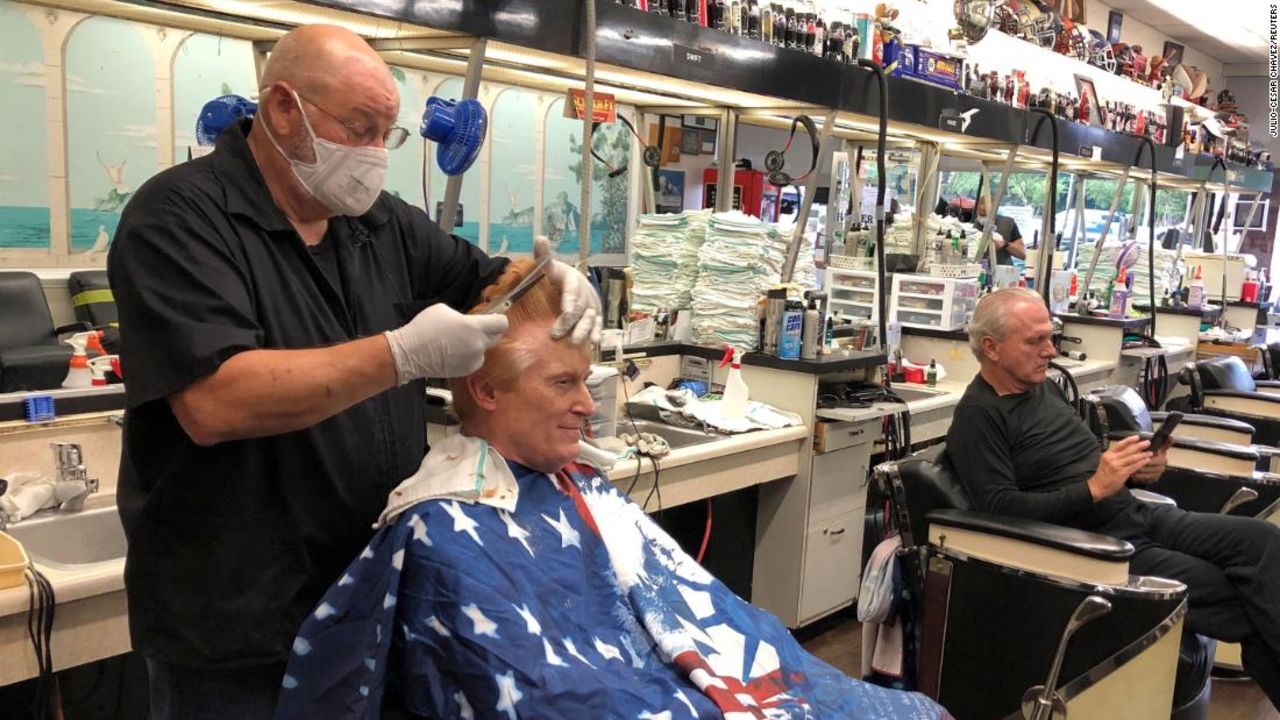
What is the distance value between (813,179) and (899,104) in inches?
27.4

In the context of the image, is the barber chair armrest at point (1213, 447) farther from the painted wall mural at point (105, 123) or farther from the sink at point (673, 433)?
the painted wall mural at point (105, 123)

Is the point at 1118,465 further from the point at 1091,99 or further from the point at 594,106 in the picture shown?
the point at 1091,99

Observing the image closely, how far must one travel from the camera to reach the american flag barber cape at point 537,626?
1508mm

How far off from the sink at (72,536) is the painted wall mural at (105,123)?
147 inches

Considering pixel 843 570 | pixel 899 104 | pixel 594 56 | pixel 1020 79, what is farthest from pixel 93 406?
pixel 1020 79

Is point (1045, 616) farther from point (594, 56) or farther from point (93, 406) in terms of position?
point (93, 406)

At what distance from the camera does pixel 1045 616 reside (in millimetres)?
2508

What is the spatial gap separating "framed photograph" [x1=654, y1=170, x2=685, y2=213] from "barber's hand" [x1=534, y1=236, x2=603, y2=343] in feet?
9.10

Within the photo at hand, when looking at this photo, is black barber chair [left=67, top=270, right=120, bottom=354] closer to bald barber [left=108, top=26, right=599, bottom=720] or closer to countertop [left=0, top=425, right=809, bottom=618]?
countertop [left=0, top=425, right=809, bottom=618]

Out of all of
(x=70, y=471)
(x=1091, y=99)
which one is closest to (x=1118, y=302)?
(x=1091, y=99)

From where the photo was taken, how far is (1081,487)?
2865 mm

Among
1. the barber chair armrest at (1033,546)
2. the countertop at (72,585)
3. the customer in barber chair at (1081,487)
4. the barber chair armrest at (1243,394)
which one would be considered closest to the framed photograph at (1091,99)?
the barber chair armrest at (1243,394)

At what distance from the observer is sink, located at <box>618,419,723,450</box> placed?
133 inches

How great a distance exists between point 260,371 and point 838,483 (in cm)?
275
